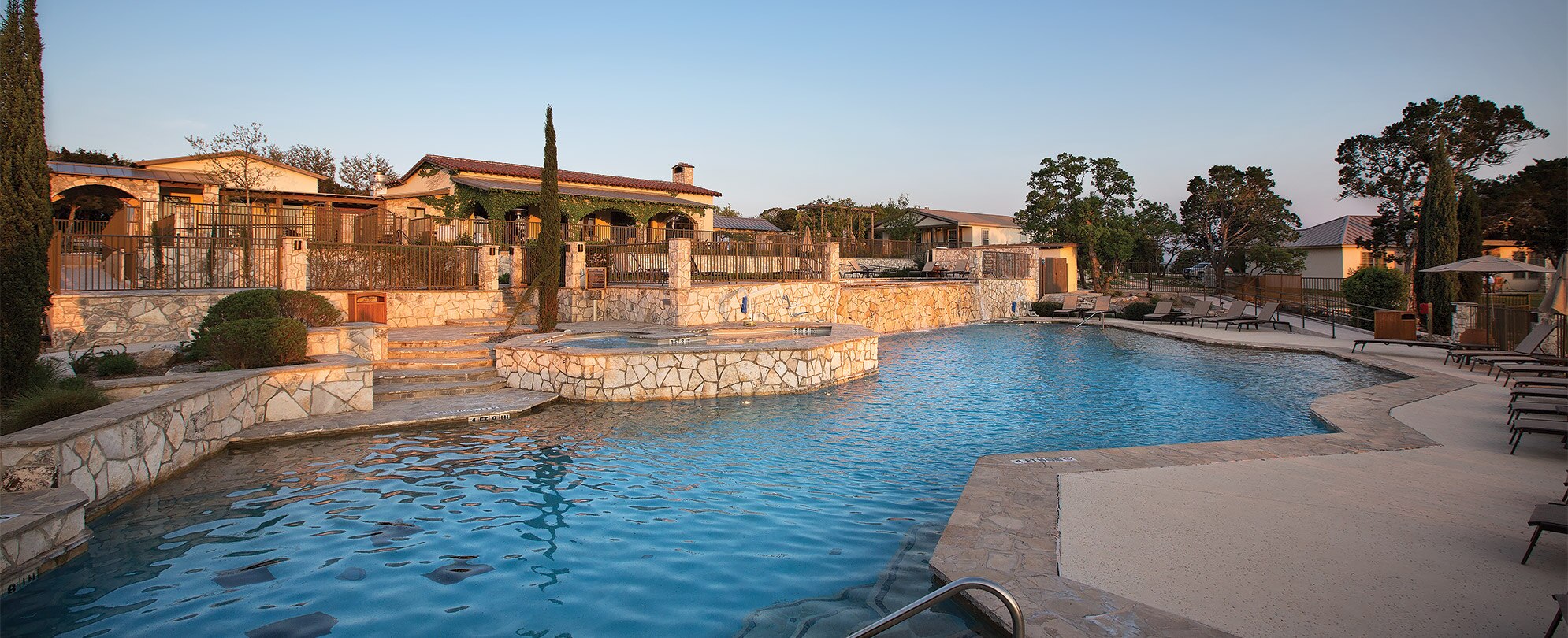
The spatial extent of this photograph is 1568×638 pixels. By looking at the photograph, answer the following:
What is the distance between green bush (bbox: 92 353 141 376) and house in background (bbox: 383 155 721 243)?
665 inches

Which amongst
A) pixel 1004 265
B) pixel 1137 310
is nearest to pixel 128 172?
pixel 1004 265

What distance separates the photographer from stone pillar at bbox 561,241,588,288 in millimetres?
18781

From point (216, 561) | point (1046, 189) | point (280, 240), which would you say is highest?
point (1046, 189)

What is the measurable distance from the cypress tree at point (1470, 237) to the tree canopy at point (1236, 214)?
55.7 feet

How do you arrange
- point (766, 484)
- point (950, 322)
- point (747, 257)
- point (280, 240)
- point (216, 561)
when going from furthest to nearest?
point (950, 322), point (747, 257), point (280, 240), point (766, 484), point (216, 561)

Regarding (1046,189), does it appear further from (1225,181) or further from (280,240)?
(280,240)

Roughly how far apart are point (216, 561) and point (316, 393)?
4589 mm

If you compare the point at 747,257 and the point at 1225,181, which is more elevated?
the point at 1225,181

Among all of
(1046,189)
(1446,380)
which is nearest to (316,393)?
(1446,380)

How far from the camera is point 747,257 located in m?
21.0

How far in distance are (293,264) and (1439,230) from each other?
27.5 m

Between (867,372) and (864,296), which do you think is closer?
(867,372)

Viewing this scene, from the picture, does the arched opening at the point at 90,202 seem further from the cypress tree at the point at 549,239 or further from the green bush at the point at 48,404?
the green bush at the point at 48,404

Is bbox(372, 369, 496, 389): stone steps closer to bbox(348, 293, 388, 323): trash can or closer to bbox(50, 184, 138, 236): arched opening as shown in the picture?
bbox(348, 293, 388, 323): trash can
